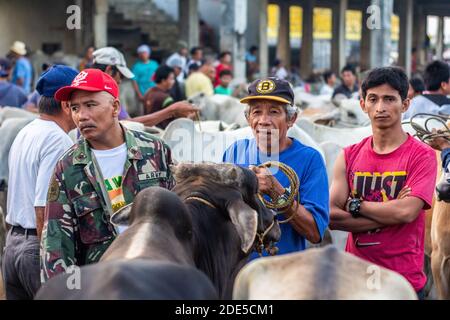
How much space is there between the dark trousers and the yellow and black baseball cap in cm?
143

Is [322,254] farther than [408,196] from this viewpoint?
No

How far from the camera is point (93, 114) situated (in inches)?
185

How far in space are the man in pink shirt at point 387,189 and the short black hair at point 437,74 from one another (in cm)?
488

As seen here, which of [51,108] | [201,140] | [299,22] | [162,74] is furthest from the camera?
[299,22]

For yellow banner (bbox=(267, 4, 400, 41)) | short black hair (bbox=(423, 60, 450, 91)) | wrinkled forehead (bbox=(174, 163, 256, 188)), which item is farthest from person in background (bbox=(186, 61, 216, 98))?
yellow banner (bbox=(267, 4, 400, 41))

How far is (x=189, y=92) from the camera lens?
16469mm

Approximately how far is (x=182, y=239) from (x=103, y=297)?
0.86 meters

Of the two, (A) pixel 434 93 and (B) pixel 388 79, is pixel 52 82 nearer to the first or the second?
(B) pixel 388 79

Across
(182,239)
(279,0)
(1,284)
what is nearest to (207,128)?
(1,284)

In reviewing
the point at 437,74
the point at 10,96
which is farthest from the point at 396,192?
the point at 10,96

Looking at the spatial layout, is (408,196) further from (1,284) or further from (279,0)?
(279,0)

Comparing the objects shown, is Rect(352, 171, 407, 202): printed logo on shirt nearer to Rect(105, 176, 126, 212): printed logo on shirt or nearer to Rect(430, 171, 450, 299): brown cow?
Rect(105, 176, 126, 212): printed logo on shirt

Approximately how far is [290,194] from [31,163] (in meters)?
1.59

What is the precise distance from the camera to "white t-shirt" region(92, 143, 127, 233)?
4.66m
